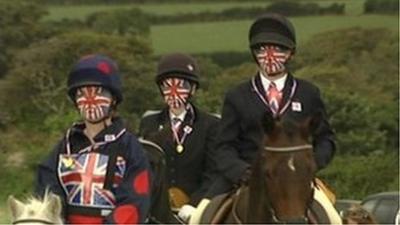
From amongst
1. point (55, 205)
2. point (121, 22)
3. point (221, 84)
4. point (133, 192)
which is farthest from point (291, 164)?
point (121, 22)

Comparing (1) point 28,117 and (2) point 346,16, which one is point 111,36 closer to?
(1) point 28,117

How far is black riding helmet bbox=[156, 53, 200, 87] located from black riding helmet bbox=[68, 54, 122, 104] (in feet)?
10.3

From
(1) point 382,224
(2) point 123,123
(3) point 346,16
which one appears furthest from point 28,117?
(2) point 123,123

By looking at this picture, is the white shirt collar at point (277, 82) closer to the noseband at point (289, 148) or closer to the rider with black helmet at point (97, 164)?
the noseband at point (289, 148)

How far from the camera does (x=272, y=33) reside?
9.04 meters

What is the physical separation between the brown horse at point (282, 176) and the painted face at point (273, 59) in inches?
35.7

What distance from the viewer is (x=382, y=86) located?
45.1 m

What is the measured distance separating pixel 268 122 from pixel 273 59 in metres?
1.14

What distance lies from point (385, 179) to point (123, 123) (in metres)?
26.3

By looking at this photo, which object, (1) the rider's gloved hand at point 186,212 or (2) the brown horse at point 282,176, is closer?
(2) the brown horse at point 282,176

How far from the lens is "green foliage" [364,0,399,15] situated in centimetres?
4628

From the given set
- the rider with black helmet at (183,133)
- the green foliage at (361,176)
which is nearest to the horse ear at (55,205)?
the rider with black helmet at (183,133)

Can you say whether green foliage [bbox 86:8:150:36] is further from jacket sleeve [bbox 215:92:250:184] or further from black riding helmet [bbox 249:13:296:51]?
jacket sleeve [bbox 215:92:250:184]

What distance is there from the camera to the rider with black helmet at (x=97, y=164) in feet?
23.8
